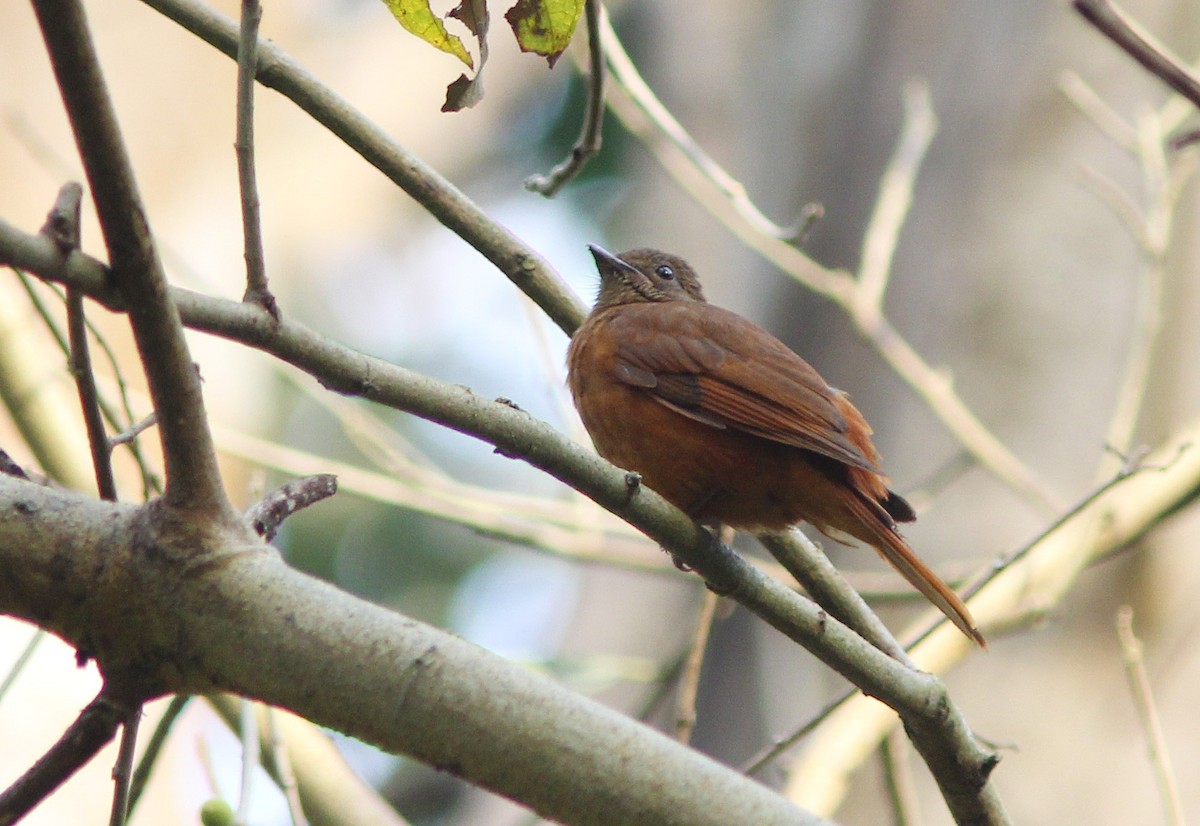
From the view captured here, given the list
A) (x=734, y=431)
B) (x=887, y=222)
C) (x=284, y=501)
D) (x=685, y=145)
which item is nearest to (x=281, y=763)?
(x=284, y=501)

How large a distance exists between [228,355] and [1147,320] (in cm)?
635

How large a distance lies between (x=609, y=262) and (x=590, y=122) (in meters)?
1.82

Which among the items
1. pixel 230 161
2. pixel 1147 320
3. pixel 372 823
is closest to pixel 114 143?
pixel 372 823

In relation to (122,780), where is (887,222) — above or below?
above

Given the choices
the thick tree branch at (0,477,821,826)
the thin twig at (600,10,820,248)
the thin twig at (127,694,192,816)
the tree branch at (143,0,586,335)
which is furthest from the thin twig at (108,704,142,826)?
the thin twig at (600,10,820,248)

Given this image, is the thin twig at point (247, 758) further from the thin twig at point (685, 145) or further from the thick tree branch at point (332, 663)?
the thin twig at point (685, 145)

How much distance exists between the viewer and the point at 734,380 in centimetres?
413

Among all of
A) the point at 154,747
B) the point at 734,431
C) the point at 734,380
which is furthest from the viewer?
the point at 734,380

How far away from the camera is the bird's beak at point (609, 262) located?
5250 mm

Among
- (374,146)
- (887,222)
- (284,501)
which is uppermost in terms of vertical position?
(887,222)

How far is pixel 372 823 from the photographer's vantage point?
3.25m

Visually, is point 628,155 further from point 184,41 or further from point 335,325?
point 184,41

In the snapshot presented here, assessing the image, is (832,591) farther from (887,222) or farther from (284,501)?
(887,222)

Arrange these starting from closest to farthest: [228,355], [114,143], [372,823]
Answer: [114,143]
[372,823]
[228,355]
